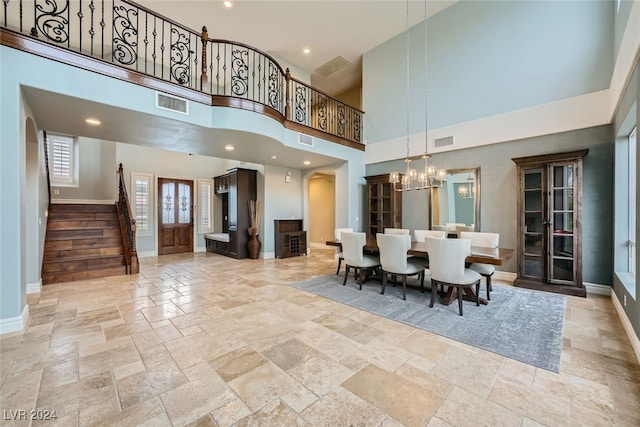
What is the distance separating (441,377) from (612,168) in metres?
4.49

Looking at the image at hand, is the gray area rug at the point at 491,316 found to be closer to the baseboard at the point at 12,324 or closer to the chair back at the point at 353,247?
the chair back at the point at 353,247

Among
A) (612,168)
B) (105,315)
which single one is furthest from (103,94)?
(612,168)

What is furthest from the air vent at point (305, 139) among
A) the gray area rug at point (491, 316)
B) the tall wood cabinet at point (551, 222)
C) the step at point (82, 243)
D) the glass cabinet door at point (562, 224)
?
the step at point (82, 243)

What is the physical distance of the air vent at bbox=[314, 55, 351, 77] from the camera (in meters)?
7.73

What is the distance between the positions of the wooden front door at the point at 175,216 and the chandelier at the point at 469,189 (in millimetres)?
7983

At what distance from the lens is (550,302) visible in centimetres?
373

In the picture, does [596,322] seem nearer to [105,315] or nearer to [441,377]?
[441,377]

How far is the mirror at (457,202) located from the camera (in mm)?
5359

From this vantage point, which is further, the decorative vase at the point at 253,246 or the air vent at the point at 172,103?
the decorative vase at the point at 253,246

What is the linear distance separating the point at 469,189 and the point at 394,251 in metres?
2.79

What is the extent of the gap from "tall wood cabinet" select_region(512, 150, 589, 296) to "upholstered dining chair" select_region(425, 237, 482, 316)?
1.84 meters

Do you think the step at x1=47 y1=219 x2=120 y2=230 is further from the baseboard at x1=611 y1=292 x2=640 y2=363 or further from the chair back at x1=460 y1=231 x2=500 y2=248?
the baseboard at x1=611 y1=292 x2=640 y2=363

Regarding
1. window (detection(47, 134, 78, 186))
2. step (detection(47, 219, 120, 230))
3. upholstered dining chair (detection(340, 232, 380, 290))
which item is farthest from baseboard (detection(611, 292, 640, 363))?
window (detection(47, 134, 78, 186))

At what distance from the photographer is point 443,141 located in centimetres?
582
